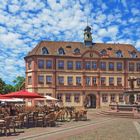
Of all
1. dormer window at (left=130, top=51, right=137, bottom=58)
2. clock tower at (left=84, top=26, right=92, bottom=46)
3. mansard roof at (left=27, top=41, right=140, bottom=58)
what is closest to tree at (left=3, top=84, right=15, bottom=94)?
mansard roof at (left=27, top=41, right=140, bottom=58)

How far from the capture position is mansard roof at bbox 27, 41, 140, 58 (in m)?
66.7

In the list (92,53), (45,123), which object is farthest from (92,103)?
(45,123)

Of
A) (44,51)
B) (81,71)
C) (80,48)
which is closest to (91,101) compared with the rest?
(81,71)

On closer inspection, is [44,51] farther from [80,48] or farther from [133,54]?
[133,54]

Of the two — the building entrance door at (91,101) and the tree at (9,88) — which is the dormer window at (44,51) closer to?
the building entrance door at (91,101)

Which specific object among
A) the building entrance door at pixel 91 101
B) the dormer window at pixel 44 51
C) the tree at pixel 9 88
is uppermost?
the dormer window at pixel 44 51

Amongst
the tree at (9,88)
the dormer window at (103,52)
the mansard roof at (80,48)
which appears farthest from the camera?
the tree at (9,88)

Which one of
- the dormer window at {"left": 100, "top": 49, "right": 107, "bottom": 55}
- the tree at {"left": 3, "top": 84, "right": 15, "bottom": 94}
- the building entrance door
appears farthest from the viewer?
the tree at {"left": 3, "top": 84, "right": 15, "bottom": 94}

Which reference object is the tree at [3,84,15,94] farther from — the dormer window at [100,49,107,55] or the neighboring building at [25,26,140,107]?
the dormer window at [100,49,107,55]

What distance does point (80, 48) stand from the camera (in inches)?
2721

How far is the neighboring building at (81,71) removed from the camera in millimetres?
65188

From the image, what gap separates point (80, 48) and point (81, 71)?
4.87 metres

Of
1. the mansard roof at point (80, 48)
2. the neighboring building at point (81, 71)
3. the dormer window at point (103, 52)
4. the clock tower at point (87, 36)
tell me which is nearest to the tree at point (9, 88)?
the neighboring building at point (81, 71)

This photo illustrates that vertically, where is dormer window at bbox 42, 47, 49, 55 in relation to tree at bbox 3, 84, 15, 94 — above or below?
above
